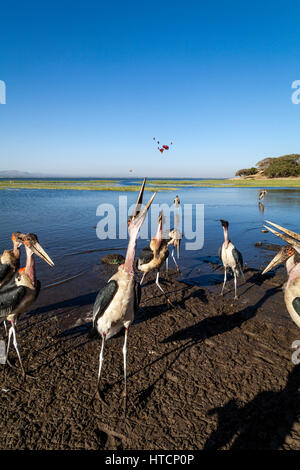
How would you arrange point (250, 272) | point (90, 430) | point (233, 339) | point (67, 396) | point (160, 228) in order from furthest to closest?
point (250, 272) < point (160, 228) < point (233, 339) < point (67, 396) < point (90, 430)

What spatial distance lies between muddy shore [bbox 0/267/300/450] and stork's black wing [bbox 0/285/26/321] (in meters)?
1.03

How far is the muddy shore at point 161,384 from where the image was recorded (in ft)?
10.7

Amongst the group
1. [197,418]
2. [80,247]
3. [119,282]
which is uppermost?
[119,282]

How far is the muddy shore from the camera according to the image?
3256mm

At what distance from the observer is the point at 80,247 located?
42.0 feet

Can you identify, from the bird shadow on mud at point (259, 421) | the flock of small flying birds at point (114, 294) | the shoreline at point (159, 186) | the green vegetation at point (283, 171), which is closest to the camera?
the bird shadow on mud at point (259, 421)

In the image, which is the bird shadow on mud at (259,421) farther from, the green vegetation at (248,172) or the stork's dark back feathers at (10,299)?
the green vegetation at (248,172)

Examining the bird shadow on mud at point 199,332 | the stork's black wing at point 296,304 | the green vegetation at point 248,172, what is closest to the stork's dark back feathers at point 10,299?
the bird shadow on mud at point 199,332

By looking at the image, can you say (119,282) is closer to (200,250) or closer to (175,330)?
(175,330)

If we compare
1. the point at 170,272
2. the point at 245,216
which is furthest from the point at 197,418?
the point at 245,216

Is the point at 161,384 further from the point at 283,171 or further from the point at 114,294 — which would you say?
the point at 283,171

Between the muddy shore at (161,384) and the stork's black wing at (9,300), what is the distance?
3.39ft

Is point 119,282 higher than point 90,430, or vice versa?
point 119,282

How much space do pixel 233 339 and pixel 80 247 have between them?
943 cm
